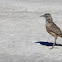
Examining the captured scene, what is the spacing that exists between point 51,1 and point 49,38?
8.83 metres

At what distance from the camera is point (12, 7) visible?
783 inches

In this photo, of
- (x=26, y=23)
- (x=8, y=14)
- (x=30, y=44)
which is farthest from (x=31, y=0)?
(x=30, y=44)

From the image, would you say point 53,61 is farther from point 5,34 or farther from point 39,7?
point 39,7

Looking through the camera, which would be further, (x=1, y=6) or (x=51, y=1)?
(x=51, y=1)

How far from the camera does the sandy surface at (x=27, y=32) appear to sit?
10.8 meters

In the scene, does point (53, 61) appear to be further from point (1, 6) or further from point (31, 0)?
point (31, 0)

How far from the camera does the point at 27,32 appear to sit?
14.1 m

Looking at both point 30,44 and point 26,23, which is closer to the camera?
point 30,44

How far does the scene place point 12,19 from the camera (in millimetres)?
16828

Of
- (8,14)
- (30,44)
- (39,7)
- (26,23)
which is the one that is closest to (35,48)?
(30,44)

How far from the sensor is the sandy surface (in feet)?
35.6

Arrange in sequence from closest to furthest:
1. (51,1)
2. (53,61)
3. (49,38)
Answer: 1. (53,61)
2. (49,38)
3. (51,1)

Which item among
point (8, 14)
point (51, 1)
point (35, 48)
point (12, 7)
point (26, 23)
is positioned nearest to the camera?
point (35, 48)

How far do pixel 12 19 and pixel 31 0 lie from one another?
5.46 m
